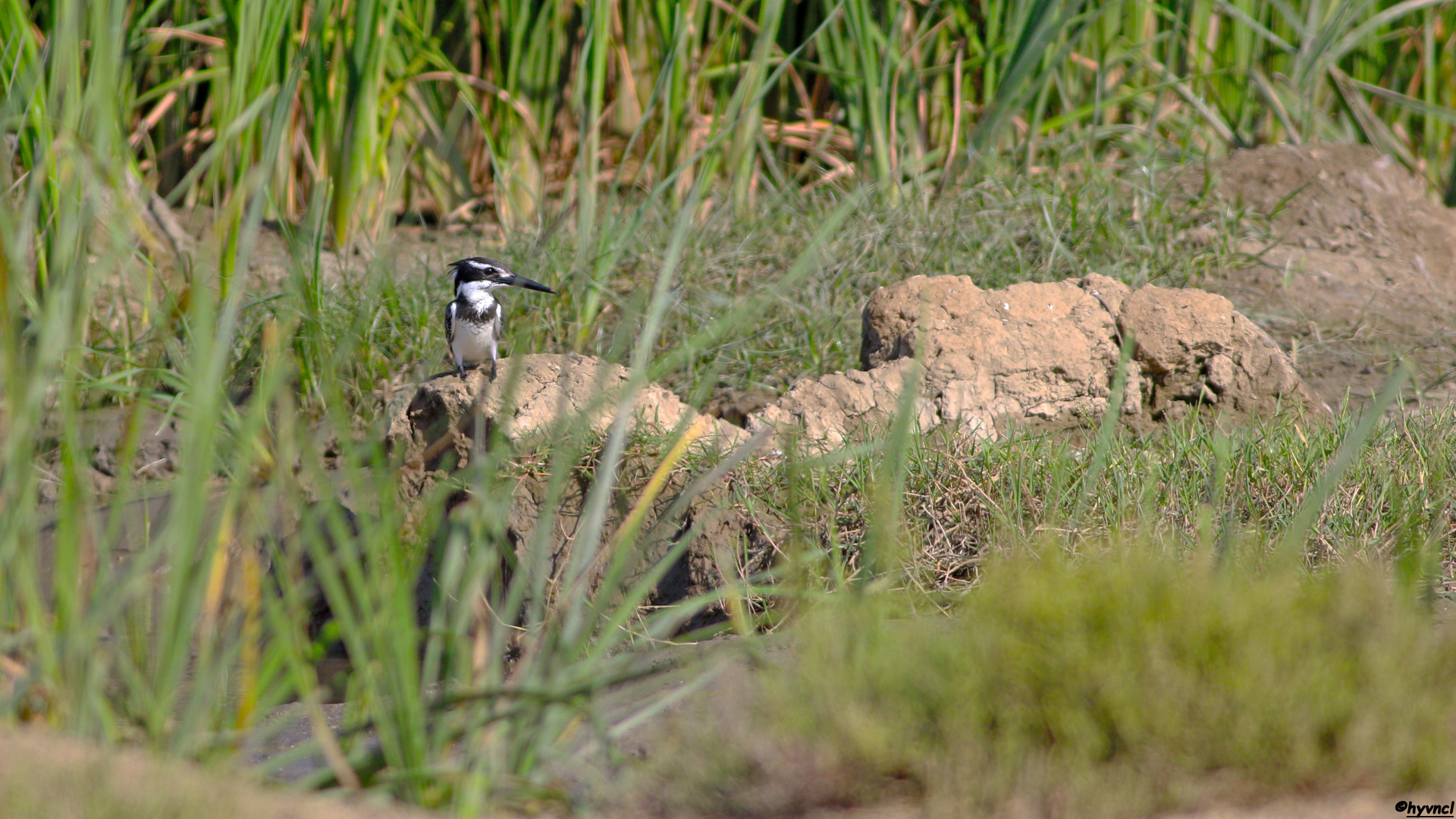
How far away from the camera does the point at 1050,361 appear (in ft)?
10.9

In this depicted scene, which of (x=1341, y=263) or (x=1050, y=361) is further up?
(x=1341, y=263)

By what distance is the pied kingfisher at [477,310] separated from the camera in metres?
3.76

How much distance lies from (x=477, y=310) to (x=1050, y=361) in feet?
5.90

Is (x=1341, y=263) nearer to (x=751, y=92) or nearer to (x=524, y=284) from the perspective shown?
(x=751, y=92)

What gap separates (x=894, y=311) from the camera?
11.5 ft

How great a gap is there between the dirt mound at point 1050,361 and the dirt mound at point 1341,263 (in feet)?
2.05

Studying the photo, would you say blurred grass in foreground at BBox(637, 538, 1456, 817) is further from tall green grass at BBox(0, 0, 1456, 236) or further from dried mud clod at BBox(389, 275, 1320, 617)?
tall green grass at BBox(0, 0, 1456, 236)

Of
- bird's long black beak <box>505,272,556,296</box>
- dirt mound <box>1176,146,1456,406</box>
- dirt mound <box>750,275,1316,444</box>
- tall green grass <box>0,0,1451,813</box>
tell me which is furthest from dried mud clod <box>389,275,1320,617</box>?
dirt mound <box>1176,146,1456,406</box>

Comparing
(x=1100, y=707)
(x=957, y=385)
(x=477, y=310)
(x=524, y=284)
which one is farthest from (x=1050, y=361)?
(x=1100, y=707)

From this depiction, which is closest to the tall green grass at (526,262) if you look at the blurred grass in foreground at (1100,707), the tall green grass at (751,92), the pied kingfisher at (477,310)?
the tall green grass at (751,92)

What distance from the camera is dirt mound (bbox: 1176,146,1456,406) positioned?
406 cm

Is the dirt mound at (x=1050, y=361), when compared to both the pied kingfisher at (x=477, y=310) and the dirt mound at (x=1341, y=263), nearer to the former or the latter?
the dirt mound at (x=1341, y=263)

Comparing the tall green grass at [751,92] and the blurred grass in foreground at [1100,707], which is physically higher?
the tall green grass at [751,92]

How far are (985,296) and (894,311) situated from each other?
10.7 inches
